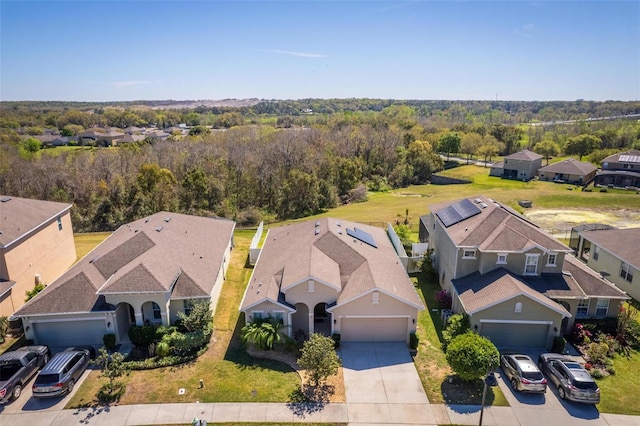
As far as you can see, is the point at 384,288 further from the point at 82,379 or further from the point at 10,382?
the point at 10,382

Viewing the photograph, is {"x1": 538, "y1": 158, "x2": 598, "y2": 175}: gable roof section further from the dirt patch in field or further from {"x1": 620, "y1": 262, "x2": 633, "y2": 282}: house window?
{"x1": 620, "y1": 262, "x2": 633, "y2": 282}: house window

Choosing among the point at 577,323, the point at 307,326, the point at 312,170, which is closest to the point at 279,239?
the point at 307,326

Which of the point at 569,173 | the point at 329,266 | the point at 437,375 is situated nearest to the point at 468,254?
the point at 437,375

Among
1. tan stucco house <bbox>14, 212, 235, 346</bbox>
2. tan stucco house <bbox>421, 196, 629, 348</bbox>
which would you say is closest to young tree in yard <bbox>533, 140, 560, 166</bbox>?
tan stucco house <bbox>421, 196, 629, 348</bbox>

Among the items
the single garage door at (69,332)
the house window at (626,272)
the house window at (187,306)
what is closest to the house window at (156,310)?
the house window at (187,306)

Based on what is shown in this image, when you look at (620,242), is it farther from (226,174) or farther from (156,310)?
(226,174)

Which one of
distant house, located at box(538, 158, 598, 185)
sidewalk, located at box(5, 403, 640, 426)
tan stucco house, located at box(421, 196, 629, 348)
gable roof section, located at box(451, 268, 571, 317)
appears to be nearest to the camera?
sidewalk, located at box(5, 403, 640, 426)
